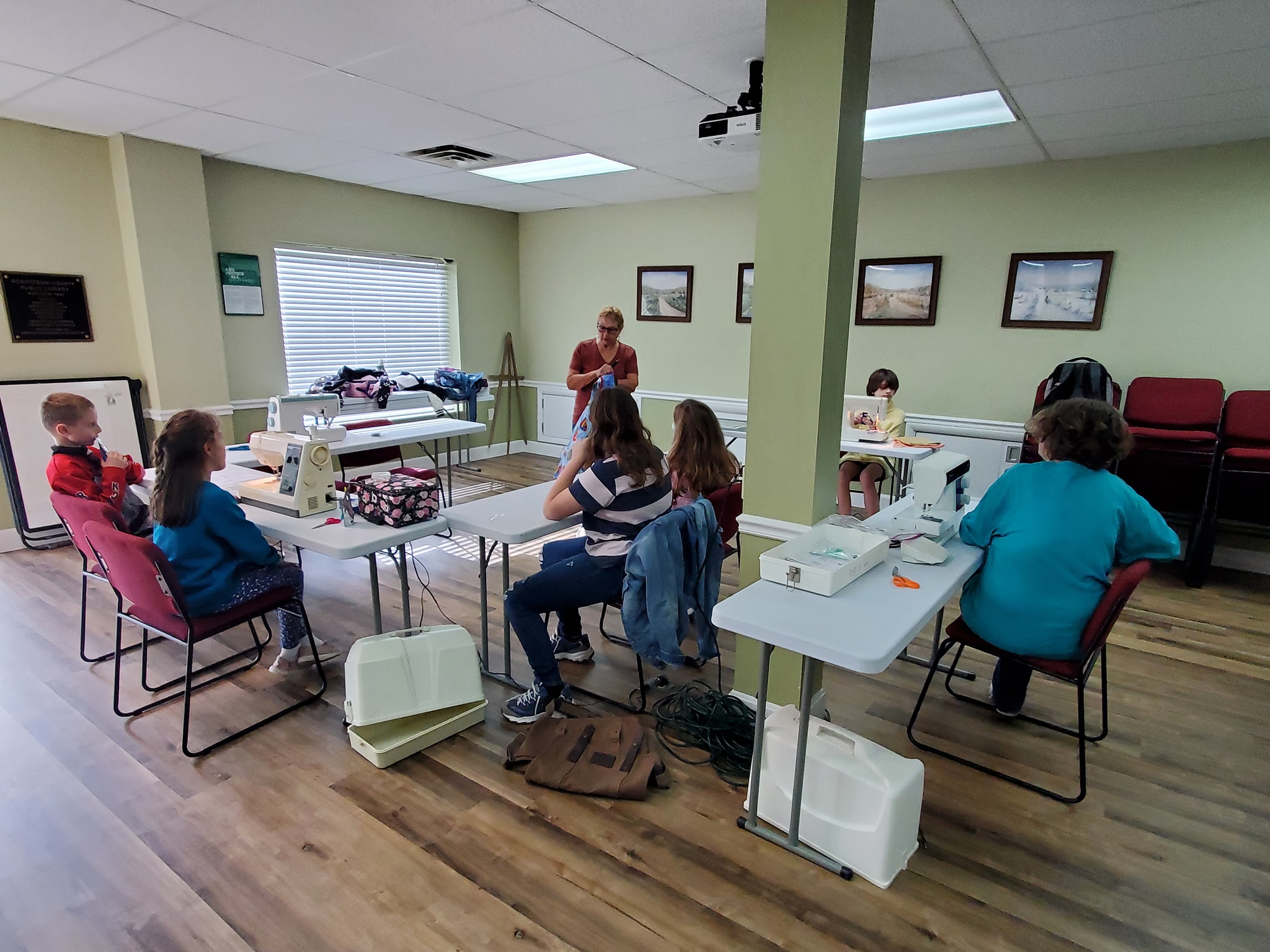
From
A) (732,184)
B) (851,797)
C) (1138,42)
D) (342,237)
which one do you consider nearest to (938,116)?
(1138,42)

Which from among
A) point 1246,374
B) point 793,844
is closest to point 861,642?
point 793,844

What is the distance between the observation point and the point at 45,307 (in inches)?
165

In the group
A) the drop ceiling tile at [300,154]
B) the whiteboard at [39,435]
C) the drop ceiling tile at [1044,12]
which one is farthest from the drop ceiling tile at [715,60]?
the whiteboard at [39,435]

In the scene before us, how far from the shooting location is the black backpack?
4281 millimetres

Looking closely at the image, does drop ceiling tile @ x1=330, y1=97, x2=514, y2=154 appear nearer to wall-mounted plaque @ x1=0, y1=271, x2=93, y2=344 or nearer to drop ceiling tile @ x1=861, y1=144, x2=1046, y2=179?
wall-mounted plaque @ x1=0, y1=271, x2=93, y2=344

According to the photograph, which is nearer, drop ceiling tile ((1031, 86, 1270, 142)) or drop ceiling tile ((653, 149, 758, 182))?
drop ceiling tile ((1031, 86, 1270, 142))

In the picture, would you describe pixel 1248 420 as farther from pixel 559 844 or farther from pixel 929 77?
pixel 559 844

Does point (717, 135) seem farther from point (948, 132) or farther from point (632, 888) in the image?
point (632, 888)

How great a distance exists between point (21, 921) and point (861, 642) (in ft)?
7.09

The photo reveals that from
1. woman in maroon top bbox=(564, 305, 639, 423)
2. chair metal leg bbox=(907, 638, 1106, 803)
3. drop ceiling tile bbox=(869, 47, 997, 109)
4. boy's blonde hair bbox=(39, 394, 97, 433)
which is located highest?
drop ceiling tile bbox=(869, 47, 997, 109)

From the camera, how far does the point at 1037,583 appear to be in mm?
2131

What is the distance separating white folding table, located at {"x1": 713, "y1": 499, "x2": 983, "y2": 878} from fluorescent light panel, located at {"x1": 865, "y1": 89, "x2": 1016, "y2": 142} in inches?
103

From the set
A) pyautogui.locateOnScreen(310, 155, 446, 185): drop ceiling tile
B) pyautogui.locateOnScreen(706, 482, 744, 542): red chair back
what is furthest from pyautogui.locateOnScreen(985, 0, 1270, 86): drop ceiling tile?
pyautogui.locateOnScreen(310, 155, 446, 185): drop ceiling tile

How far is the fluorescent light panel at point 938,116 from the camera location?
11.7ft
